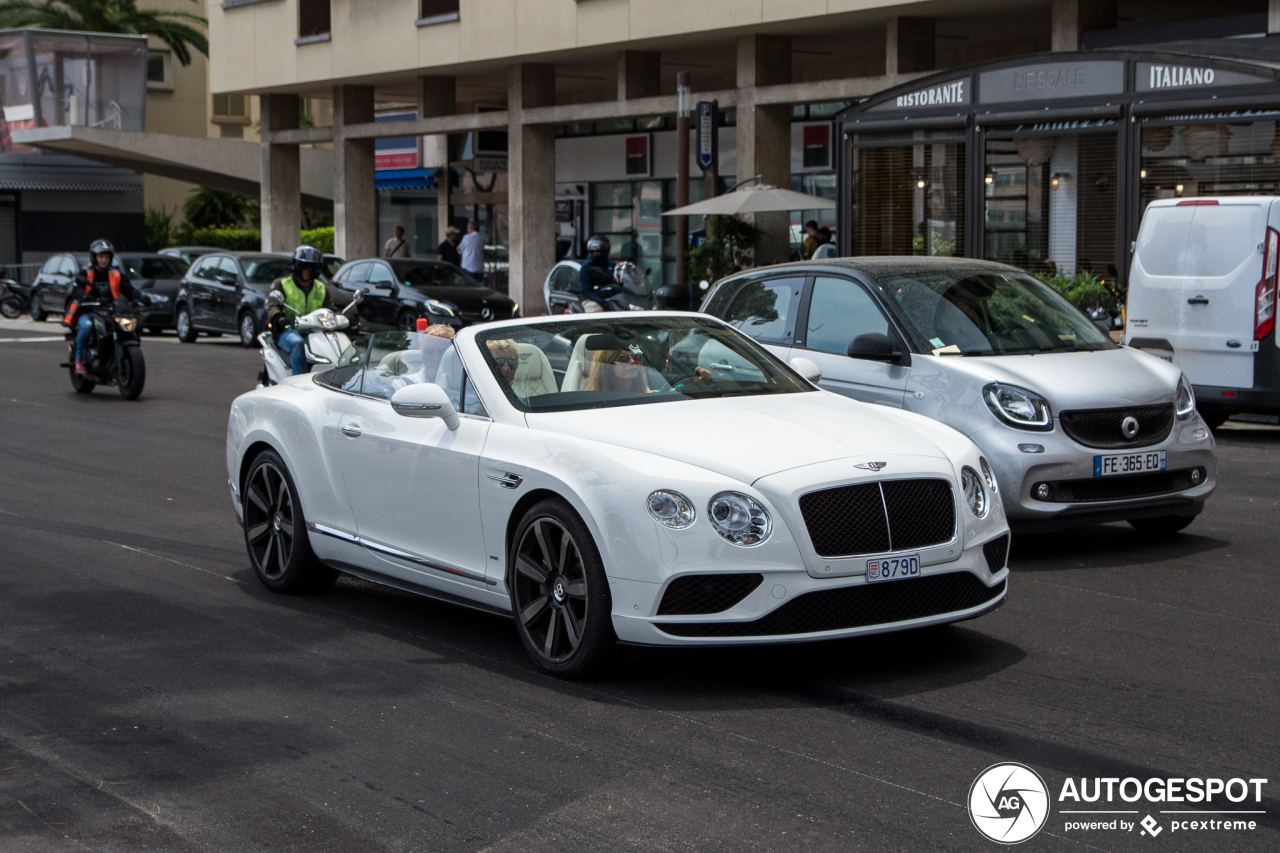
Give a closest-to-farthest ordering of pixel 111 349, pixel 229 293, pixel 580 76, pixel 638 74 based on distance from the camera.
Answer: pixel 111 349, pixel 229 293, pixel 638 74, pixel 580 76

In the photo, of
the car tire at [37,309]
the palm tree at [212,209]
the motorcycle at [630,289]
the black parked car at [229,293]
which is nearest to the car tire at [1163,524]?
the motorcycle at [630,289]

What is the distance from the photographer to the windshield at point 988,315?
9.17m

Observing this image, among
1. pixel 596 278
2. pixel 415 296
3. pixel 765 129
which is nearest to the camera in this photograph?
pixel 596 278

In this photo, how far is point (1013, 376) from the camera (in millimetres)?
8539

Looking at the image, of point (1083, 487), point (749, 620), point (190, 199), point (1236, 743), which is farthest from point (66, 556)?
point (190, 199)

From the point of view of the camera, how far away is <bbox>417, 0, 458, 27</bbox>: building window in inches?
1342

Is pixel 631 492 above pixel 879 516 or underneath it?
above

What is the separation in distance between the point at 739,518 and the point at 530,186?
2970 centimetres

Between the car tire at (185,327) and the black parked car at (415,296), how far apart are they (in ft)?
11.8

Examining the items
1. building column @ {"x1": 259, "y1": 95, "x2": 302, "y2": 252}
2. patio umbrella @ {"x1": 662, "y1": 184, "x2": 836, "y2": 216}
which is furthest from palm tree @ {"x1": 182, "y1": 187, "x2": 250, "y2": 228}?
patio umbrella @ {"x1": 662, "y1": 184, "x2": 836, "y2": 216}

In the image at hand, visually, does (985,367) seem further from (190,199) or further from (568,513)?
(190,199)

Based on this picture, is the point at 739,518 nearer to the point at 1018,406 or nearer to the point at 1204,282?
the point at 1018,406

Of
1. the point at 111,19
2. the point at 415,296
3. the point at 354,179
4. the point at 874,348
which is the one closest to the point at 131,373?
the point at 415,296

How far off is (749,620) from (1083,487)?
3.33 metres
